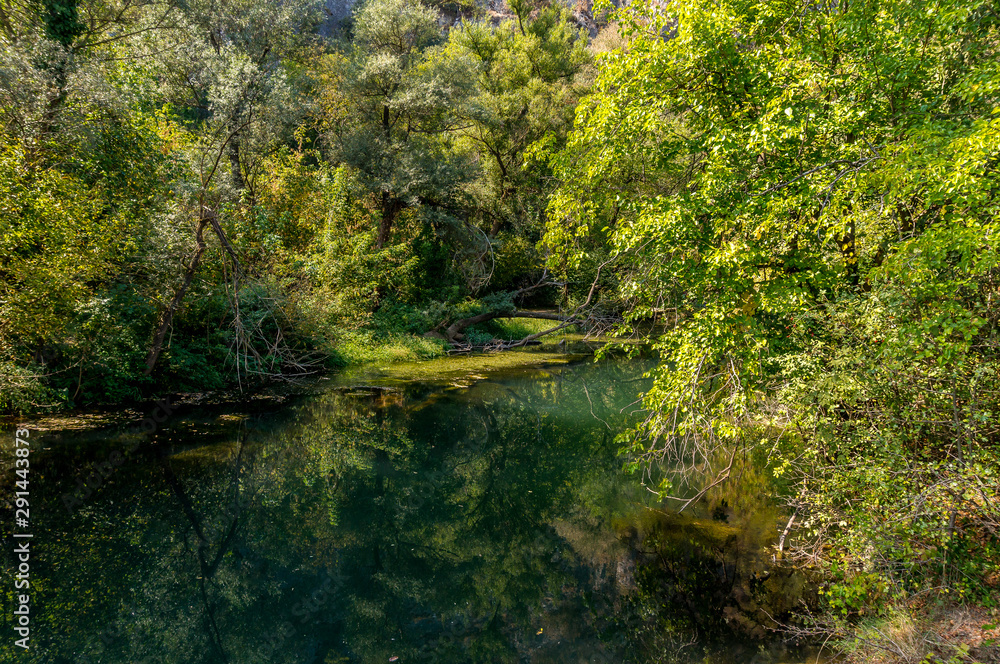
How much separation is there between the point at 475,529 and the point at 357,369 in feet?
36.4

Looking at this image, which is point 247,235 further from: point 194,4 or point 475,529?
point 475,529

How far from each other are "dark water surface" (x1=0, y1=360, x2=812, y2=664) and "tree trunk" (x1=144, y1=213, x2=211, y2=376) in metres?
1.43

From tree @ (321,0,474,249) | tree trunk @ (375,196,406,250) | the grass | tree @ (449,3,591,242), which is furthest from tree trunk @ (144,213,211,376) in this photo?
tree @ (449,3,591,242)

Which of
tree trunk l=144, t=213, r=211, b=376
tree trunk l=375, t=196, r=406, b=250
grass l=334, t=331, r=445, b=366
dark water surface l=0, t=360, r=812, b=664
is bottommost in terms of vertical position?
dark water surface l=0, t=360, r=812, b=664

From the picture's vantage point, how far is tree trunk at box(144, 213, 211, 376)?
38.1 feet

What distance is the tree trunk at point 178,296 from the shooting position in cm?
1160

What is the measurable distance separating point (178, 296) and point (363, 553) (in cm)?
778

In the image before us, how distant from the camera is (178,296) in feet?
38.8

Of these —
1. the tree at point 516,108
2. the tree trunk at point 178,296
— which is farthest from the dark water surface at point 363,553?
the tree at point 516,108

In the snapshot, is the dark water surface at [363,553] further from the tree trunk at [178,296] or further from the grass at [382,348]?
the grass at [382,348]

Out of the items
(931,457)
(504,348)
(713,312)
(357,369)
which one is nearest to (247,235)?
(357,369)

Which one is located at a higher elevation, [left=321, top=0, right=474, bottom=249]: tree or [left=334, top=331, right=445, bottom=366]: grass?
[left=321, top=0, right=474, bottom=249]: tree

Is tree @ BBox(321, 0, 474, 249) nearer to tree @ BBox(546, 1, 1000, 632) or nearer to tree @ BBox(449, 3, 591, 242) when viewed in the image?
tree @ BBox(449, 3, 591, 242)

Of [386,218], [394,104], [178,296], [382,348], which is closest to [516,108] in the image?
[394,104]
